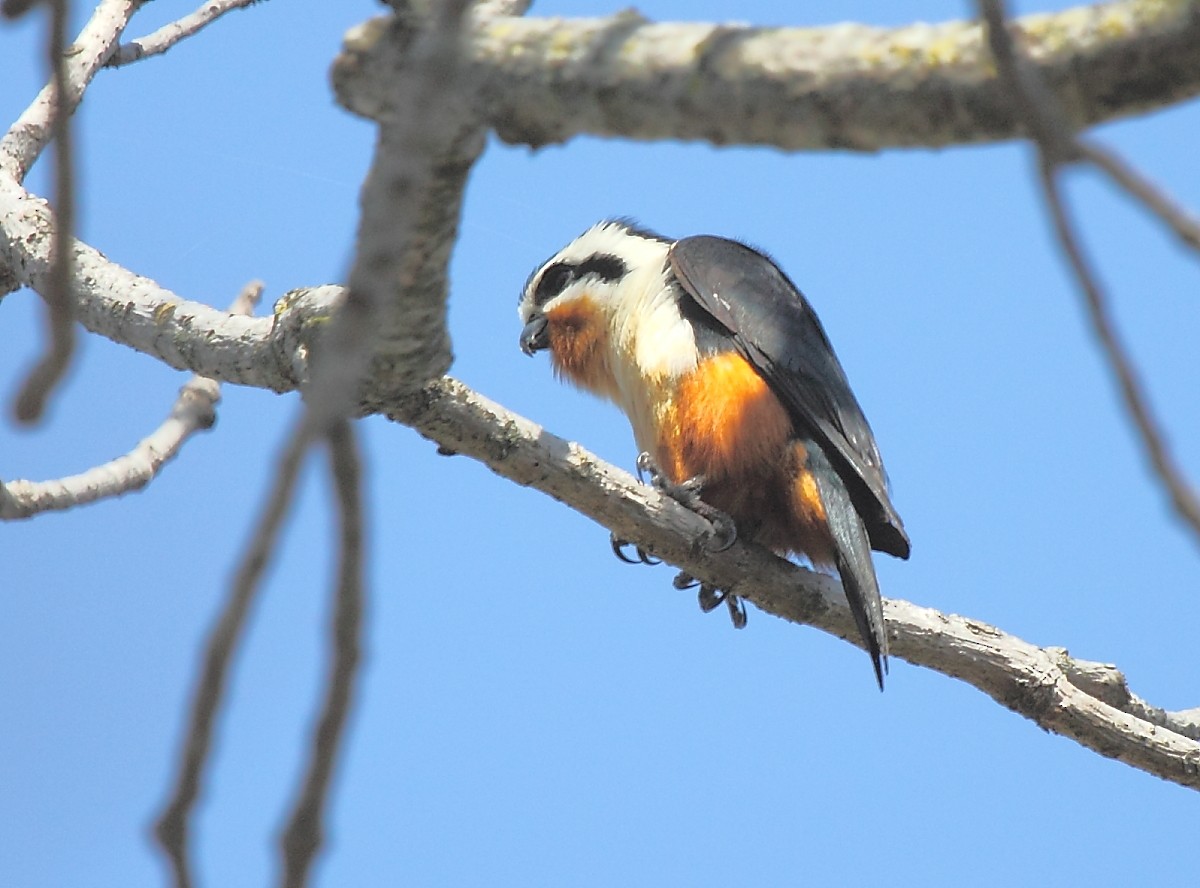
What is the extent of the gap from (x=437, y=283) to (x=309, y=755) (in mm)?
1725

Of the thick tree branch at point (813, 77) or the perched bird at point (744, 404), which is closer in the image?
the thick tree branch at point (813, 77)

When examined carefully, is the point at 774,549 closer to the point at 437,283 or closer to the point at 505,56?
the point at 437,283

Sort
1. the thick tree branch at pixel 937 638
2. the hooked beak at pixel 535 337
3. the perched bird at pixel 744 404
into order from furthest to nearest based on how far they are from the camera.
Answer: the hooked beak at pixel 535 337 → the perched bird at pixel 744 404 → the thick tree branch at pixel 937 638

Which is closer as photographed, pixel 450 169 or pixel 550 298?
pixel 450 169

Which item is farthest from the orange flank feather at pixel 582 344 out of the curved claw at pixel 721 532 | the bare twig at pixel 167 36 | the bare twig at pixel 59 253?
the bare twig at pixel 59 253

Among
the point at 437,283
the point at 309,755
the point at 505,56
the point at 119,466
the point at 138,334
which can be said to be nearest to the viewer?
the point at 309,755

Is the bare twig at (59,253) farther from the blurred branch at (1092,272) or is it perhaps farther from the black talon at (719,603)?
the black talon at (719,603)

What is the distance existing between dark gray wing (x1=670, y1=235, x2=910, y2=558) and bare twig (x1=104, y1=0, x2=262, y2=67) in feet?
7.06

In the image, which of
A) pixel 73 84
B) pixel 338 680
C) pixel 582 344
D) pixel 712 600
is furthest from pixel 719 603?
pixel 338 680

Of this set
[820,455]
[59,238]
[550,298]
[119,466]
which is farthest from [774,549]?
[59,238]

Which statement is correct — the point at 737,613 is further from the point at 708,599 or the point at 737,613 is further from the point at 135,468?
the point at 135,468

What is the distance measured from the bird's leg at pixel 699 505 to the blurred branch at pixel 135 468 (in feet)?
5.78

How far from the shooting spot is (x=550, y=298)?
21.3ft

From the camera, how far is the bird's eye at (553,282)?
645cm
